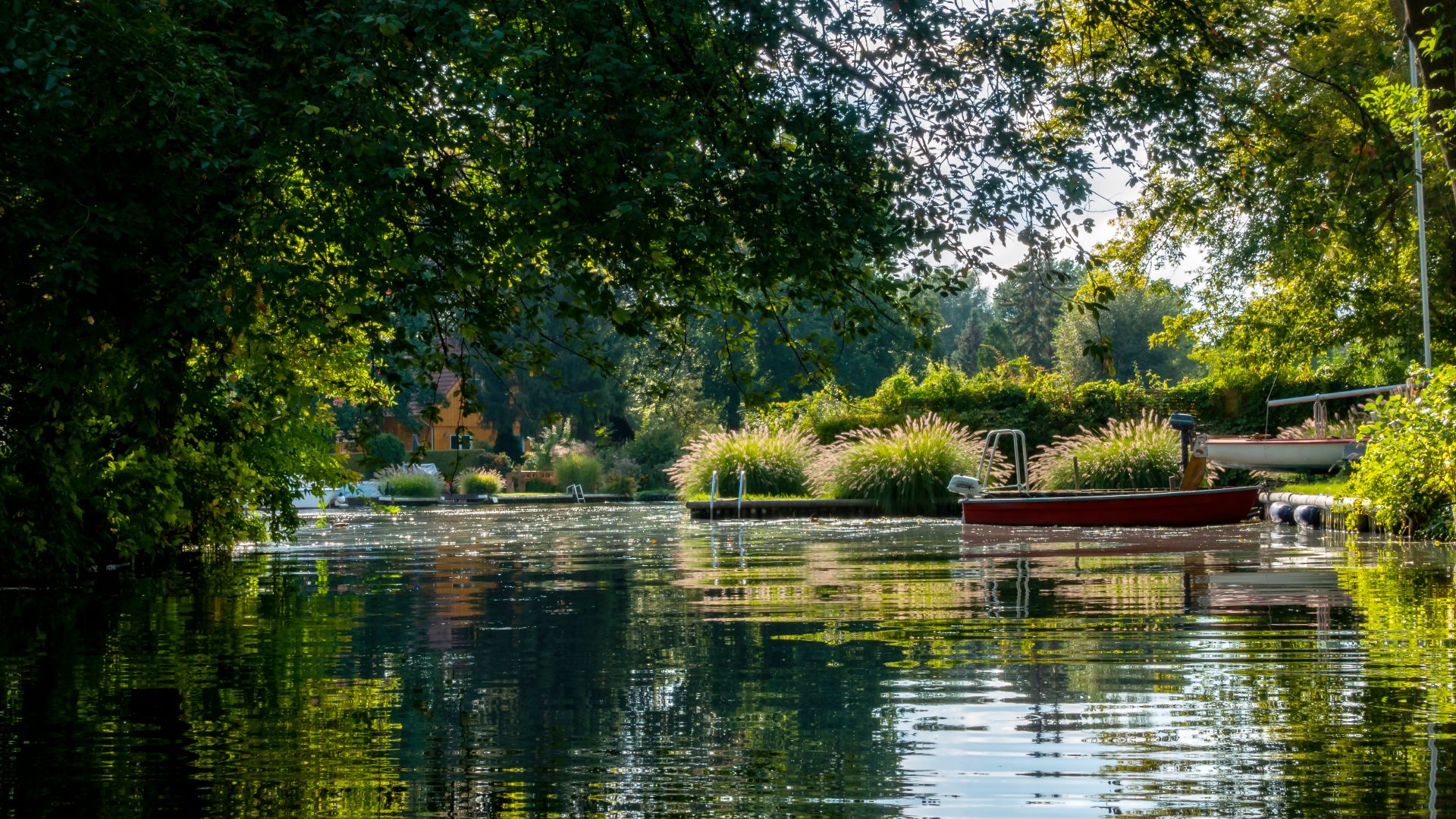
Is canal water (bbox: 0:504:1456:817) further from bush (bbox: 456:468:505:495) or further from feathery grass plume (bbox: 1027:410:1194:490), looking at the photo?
bush (bbox: 456:468:505:495)

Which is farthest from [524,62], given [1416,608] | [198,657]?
[1416,608]

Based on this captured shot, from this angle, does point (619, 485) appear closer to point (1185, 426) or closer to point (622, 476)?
point (622, 476)

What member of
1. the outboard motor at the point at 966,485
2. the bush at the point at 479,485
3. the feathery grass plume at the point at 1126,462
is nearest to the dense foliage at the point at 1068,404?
the feathery grass plume at the point at 1126,462

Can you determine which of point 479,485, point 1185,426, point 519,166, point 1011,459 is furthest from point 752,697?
point 479,485

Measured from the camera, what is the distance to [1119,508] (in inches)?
851

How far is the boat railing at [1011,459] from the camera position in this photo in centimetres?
2411

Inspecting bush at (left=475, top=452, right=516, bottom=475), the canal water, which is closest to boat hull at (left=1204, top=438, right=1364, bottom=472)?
the canal water

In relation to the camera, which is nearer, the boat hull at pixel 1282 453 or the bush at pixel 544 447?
the boat hull at pixel 1282 453

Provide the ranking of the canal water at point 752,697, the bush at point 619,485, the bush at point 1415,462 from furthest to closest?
the bush at point 619,485 → the bush at point 1415,462 → the canal water at point 752,697

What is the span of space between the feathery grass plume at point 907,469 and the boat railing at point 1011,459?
0.59m

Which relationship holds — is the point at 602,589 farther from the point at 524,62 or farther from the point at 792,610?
the point at 524,62

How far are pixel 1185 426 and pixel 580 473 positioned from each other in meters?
33.0

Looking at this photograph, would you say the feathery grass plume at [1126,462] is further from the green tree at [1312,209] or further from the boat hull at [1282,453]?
the green tree at [1312,209]

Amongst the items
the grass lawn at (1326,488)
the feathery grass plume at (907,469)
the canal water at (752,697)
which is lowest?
the canal water at (752,697)
